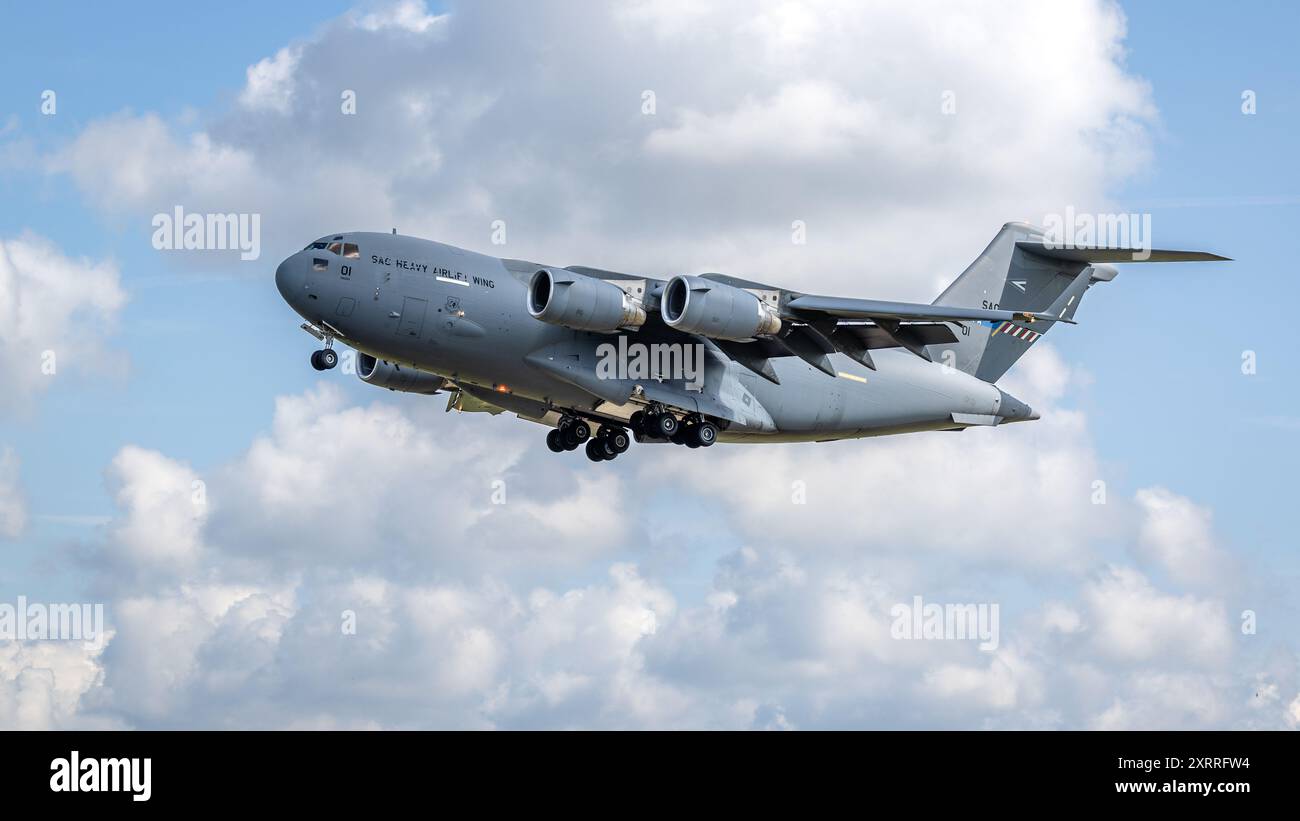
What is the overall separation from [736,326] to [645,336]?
2.16m

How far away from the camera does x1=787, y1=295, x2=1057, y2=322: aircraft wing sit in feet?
78.1

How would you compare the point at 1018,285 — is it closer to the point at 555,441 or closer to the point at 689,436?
the point at 689,436

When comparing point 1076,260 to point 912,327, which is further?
point 1076,260

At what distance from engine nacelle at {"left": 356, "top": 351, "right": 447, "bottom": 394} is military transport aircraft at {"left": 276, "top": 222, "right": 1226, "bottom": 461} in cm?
3

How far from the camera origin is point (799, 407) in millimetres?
27031

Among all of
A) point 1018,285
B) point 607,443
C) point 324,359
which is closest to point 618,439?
point 607,443

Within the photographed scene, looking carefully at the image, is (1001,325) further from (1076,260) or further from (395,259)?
(395,259)

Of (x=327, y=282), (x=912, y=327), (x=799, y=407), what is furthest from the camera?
(x=799, y=407)

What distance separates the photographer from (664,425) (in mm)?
26078

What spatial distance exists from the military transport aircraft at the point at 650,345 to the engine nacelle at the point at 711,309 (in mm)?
22

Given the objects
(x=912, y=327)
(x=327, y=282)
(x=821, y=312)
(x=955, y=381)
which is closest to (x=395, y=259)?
(x=327, y=282)

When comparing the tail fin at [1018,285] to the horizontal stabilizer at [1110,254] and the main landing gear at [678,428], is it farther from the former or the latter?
the main landing gear at [678,428]

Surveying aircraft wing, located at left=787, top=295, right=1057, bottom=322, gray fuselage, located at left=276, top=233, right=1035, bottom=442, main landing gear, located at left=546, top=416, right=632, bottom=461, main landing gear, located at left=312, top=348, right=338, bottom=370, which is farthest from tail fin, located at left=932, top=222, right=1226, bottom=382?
main landing gear, located at left=312, top=348, right=338, bottom=370

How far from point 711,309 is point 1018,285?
30.6ft
